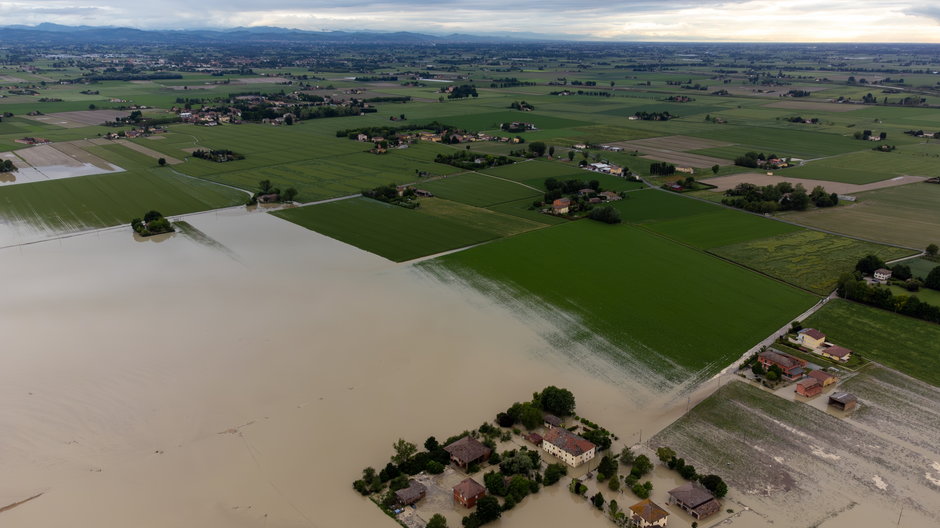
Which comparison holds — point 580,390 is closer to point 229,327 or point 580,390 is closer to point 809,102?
point 229,327

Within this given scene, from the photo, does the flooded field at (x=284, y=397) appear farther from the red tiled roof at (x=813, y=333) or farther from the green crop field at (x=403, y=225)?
the red tiled roof at (x=813, y=333)

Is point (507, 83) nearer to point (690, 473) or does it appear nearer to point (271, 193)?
point (271, 193)

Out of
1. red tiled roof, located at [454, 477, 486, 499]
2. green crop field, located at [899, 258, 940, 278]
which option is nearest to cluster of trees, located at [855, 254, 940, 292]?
green crop field, located at [899, 258, 940, 278]

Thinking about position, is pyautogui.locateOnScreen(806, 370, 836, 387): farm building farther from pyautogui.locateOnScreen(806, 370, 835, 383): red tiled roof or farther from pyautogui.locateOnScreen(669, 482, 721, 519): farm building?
pyautogui.locateOnScreen(669, 482, 721, 519): farm building

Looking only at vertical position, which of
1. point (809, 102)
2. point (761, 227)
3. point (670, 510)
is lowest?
point (670, 510)

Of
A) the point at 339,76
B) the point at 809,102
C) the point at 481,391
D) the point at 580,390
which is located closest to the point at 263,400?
the point at 481,391

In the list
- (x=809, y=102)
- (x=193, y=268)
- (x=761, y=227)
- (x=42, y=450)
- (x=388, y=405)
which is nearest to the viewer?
(x=42, y=450)
